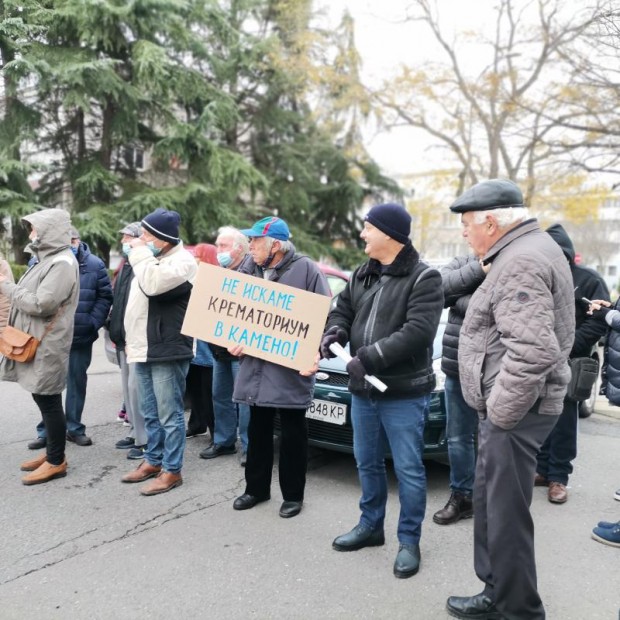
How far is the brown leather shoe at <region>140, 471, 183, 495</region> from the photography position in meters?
4.06

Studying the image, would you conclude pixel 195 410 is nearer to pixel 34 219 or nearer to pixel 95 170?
pixel 34 219

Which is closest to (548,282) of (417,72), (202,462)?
(202,462)

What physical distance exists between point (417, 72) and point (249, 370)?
18.1 metres

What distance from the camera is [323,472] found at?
15.1 ft

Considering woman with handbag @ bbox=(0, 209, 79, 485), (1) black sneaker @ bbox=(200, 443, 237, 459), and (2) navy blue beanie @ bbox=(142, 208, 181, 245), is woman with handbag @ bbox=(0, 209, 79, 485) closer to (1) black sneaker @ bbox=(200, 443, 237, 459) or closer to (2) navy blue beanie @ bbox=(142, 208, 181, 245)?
(2) navy blue beanie @ bbox=(142, 208, 181, 245)

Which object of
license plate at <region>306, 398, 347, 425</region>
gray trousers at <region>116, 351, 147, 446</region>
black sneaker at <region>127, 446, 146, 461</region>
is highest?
license plate at <region>306, 398, 347, 425</region>

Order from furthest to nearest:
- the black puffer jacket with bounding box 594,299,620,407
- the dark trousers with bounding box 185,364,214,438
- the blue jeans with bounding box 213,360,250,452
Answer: the dark trousers with bounding box 185,364,214,438 < the blue jeans with bounding box 213,360,250,452 < the black puffer jacket with bounding box 594,299,620,407

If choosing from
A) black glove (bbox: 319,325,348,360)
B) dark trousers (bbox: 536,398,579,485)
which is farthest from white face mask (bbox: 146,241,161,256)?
dark trousers (bbox: 536,398,579,485)

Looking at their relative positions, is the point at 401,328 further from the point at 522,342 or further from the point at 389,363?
the point at 522,342

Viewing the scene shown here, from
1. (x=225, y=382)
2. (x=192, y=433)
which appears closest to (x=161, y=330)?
(x=225, y=382)

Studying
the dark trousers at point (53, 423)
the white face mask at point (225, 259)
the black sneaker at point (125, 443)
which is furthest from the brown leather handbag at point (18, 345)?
the white face mask at point (225, 259)

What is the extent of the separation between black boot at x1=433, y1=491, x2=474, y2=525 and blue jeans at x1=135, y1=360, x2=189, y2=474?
1.87 m

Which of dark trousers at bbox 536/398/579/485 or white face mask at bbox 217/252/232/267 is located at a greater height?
white face mask at bbox 217/252/232/267

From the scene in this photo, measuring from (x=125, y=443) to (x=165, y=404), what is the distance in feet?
4.19
